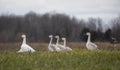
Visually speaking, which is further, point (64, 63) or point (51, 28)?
point (51, 28)

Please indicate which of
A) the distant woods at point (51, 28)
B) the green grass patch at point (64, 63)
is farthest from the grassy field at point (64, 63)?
the distant woods at point (51, 28)

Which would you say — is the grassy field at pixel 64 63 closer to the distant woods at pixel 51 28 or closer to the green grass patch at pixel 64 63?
the green grass patch at pixel 64 63

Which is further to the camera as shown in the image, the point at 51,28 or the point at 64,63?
the point at 51,28

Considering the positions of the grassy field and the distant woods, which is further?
the distant woods

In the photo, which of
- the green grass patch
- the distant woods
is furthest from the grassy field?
the distant woods

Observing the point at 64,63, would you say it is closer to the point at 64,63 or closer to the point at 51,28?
the point at 64,63

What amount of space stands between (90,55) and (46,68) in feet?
12.2

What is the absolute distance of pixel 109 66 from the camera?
12.0 metres

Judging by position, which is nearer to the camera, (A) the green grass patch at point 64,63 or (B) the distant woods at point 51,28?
(A) the green grass patch at point 64,63

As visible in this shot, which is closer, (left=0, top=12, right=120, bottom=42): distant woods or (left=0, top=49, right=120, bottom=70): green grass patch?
(left=0, top=49, right=120, bottom=70): green grass patch

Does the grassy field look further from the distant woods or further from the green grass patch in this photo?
the distant woods

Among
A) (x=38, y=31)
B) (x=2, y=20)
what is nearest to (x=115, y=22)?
(x=38, y=31)

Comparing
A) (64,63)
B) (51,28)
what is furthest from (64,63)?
(51,28)

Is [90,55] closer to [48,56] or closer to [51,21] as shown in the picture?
[48,56]
